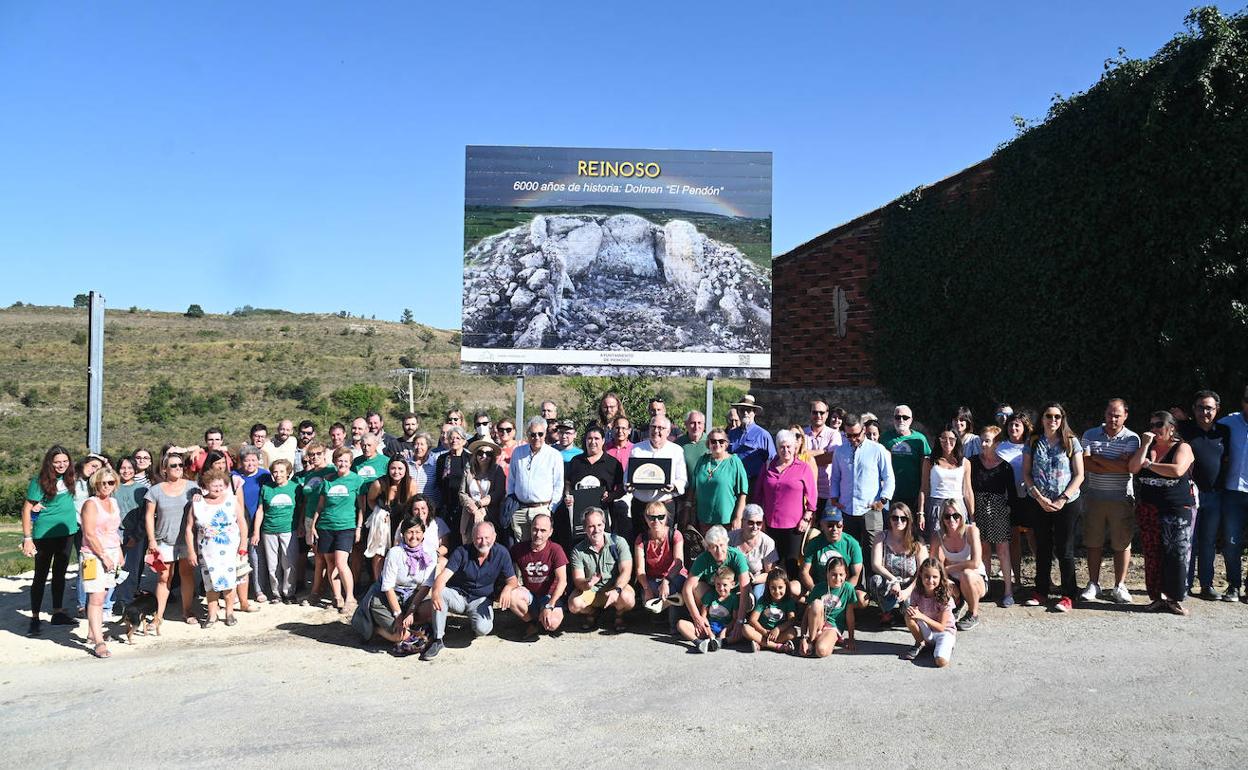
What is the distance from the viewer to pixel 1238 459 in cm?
772

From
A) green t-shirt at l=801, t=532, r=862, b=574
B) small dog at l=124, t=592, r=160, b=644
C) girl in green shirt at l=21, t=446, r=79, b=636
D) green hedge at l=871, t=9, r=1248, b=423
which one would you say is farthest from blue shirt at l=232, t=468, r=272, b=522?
green hedge at l=871, t=9, r=1248, b=423

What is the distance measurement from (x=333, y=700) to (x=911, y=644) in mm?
4078

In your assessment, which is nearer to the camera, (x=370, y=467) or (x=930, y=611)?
(x=930, y=611)

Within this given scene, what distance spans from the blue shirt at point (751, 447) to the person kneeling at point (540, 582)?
2.11 meters

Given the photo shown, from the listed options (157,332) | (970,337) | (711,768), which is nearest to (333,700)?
(711,768)

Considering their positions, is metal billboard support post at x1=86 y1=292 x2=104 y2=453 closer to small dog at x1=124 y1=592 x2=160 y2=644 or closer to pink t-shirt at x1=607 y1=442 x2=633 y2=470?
small dog at x1=124 y1=592 x2=160 y2=644

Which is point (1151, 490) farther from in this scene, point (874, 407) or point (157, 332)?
point (157, 332)

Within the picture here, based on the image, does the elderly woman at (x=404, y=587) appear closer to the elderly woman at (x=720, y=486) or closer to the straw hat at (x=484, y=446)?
the straw hat at (x=484, y=446)

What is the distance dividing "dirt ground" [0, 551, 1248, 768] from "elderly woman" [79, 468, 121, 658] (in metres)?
0.28

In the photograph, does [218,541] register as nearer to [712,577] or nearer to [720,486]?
[712,577]

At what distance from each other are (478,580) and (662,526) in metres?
1.52

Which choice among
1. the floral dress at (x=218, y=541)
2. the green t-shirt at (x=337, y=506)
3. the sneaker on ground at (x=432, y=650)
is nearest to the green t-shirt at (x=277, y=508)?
the green t-shirt at (x=337, y=506)

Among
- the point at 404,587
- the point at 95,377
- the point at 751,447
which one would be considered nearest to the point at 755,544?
the point at 751,447

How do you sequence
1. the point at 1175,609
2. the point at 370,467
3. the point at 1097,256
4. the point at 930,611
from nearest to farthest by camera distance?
the point at 930,611, the point at 1175,609, the point at 370,467, the point at 1097,256
